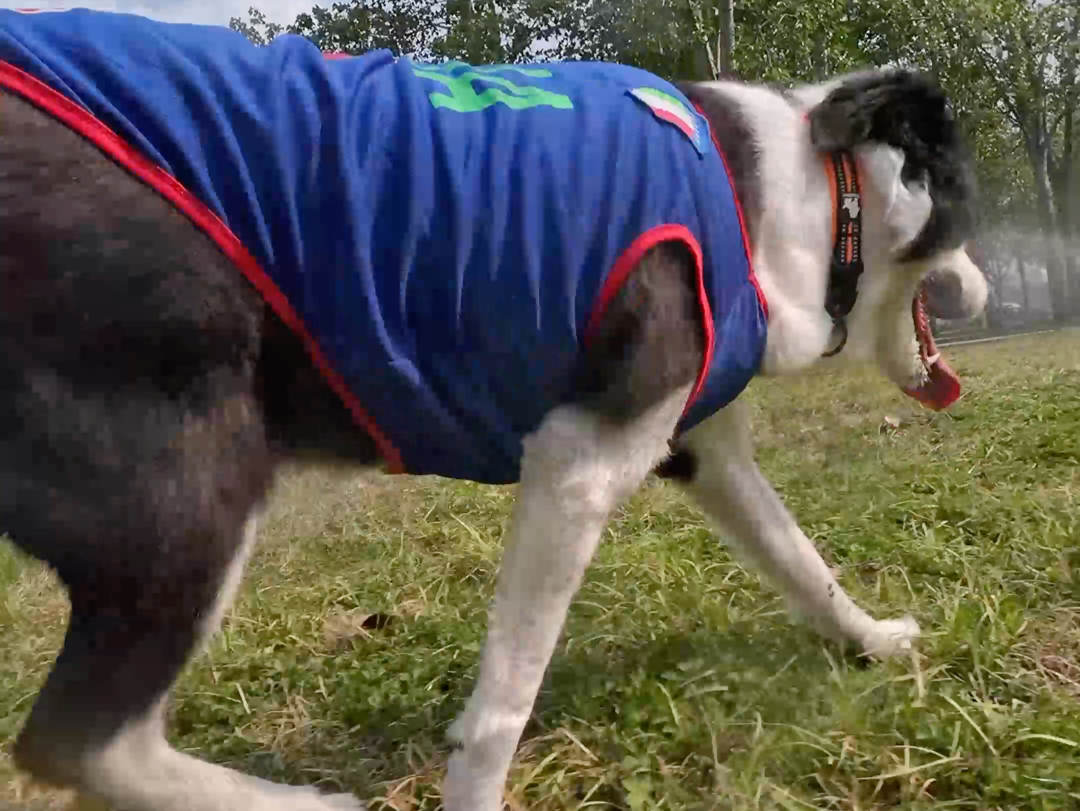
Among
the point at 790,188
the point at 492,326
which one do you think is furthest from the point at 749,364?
the point at 492,326

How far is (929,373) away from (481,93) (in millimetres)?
1195

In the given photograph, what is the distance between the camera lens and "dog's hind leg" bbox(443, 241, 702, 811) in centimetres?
143

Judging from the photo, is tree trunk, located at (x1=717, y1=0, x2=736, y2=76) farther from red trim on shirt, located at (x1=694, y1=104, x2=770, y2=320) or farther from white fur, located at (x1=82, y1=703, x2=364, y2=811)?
white fur, located at (x1=82, y1=703, x2=364, y2=811)

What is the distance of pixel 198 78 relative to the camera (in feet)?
4.05

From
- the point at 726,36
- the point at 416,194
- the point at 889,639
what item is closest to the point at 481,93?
the point at 416,194

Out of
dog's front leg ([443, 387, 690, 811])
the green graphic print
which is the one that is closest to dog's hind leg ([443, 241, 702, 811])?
dog's front leg ([443, 387, 690, 811])

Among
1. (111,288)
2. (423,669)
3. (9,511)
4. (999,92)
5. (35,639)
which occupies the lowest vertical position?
(35,639)

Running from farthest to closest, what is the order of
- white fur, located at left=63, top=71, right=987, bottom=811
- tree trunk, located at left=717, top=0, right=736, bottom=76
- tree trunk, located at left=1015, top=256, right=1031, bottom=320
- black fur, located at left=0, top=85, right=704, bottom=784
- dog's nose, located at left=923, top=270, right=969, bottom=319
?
tree trunk, located at left=1015, top=256, right=1031, bottom=320
tree trunk, located at left=717, top=0, right=736, bottom=76
dog's nose, located at left=923, top=270, right=969, bottom=319
white fur, located at left=63, top=71, right=987, bottom=811
black fur, located at left=0, top=85, right=704, bottom=784

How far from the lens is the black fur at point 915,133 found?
1686 millimetres

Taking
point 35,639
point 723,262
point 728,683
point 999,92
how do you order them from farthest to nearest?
point 999,92
point 35,639
point 728,683
point 723,262

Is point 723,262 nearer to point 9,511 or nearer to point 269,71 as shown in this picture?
point 269,71

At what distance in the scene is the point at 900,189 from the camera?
171cm

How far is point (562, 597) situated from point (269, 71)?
2.94 ft

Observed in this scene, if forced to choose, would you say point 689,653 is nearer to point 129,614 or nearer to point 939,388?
point 939,388
